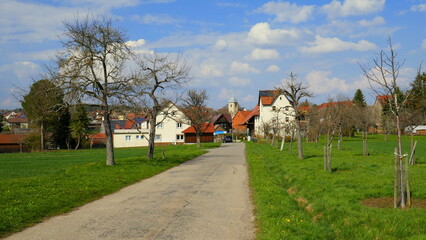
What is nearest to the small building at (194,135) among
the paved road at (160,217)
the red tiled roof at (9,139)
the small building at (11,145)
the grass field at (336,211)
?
the small building at (11,145)

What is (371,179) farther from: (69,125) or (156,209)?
(69,125)

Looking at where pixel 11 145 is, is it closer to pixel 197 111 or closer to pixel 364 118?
pixel 197 111

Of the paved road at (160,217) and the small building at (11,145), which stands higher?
the small building at (11,145)

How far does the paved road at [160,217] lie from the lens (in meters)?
7.14

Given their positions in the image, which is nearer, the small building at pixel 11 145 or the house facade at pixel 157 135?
the small building at pixel 11 145

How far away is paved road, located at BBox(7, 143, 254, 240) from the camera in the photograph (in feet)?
23.4

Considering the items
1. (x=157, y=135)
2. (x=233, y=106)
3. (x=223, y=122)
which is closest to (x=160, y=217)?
(x=157, y=135)

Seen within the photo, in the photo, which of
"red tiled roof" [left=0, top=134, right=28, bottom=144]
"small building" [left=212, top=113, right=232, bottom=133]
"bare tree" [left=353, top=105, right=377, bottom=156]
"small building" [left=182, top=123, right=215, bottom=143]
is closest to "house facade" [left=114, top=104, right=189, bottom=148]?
"small building" [left=182, top=123, right=215, bottom=143]

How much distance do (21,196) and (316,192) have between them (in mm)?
8743

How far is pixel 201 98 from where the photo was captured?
66812mm

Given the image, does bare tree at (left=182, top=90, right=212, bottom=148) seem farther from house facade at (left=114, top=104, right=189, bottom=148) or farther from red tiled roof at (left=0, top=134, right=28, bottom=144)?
red tiled roof at (left=0, top=134, right=28, bottom=144)

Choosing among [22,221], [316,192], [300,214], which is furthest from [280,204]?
[22,221]

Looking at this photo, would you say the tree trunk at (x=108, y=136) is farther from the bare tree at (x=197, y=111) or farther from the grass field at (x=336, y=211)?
the bare tree at (x=197, y=111)

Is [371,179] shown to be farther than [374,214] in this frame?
Yes
